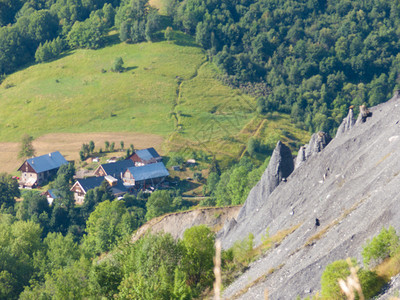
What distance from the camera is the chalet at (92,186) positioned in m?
129

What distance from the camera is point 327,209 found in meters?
54.0

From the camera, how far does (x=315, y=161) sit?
64.1 metres

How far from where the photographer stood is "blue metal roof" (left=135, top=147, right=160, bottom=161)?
14254 centimetres

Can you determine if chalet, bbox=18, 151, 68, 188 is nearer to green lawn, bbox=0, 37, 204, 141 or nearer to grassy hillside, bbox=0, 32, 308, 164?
grassy hillside, bbox=0, 32, 308, 164

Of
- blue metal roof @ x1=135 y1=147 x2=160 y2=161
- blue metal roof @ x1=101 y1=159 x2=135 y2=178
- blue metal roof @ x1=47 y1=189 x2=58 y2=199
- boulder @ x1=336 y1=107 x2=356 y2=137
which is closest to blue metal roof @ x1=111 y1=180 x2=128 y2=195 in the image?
blue metal roof @ x1=101 y1=159 x2=135 y2=178

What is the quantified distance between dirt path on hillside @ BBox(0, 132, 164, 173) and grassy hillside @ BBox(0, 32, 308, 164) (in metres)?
2.36

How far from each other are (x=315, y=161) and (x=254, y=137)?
87293mm

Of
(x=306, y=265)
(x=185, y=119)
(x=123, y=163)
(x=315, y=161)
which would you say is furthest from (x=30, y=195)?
(x=306, y=265)

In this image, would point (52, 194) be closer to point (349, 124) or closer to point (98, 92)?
point (98, 92)

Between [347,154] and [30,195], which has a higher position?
[347,154]

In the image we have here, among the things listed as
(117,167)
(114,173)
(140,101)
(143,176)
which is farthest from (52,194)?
(140,101)

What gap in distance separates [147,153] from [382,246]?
105601mm

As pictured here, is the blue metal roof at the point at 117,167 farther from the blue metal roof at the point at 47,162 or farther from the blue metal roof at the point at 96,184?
the blue metal roof at the point at 47,162

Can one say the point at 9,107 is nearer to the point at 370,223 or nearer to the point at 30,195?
the point at 30,195
